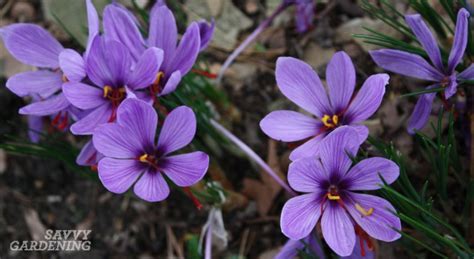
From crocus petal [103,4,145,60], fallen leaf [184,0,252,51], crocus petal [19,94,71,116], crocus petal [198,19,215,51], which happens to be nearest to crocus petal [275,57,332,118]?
crocus petal [198,19,215,51]

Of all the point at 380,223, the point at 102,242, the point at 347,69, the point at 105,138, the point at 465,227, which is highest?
the point at 347,69

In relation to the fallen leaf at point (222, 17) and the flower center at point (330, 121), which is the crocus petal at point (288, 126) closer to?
the flower center at point (330, 121)

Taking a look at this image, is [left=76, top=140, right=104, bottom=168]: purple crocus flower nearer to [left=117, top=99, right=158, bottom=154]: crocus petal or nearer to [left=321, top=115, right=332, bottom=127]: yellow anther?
[left=117, top=99, right=158, bottom=154]: crocus petal

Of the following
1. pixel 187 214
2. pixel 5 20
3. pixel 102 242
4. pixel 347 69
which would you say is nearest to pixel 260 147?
pixel 187 214

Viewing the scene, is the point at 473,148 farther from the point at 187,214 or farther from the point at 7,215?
the point at 7,215

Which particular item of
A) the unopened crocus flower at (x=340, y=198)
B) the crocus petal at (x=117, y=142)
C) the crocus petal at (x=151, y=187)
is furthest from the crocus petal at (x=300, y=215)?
the crocus petal at (x=117, y=142)

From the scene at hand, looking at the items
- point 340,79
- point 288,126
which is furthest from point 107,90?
point 340,79
